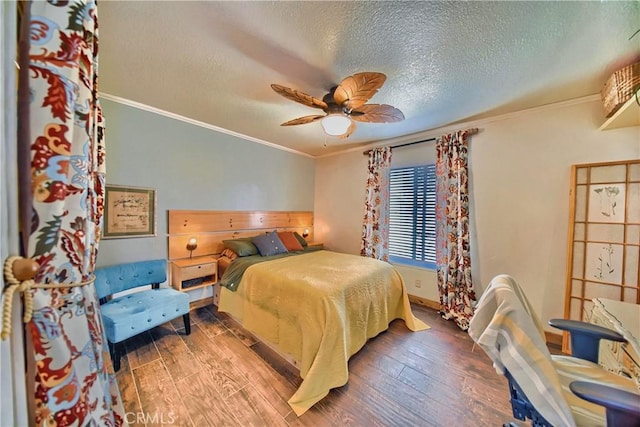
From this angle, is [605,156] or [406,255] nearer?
[605,156]

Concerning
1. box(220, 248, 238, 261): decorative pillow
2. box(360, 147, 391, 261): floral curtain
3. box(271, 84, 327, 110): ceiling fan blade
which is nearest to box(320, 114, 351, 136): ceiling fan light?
box(271, 84, 327, 110): ceiling fan blade

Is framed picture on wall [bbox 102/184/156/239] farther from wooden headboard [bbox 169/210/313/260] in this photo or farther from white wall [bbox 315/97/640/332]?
white wall [bbox 315/97/640/332]

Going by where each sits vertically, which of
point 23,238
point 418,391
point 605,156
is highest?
point 605,156

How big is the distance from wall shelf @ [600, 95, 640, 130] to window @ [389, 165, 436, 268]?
148 cm

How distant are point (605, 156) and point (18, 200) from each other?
147 inches

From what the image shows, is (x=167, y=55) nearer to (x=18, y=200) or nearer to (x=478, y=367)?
(x=18, y=200)

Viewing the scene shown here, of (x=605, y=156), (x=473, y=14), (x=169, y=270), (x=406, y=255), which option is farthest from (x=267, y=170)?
(x=605, y=156)

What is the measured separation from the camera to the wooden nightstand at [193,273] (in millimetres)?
2516

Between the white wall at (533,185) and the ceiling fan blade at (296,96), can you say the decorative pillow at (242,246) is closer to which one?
the ceiling fan blade at (296,96)

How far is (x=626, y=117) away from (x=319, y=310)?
9.60ft

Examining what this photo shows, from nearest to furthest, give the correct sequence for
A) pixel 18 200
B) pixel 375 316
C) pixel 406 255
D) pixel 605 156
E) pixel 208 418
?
pixel 18 200 < pixel 208 418 < pixel 605 156 < pixel 375 316 < pixel 406 255

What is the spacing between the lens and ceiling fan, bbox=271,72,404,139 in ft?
4.84

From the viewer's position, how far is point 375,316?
2193 millimetres

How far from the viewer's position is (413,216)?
3.23 meters
